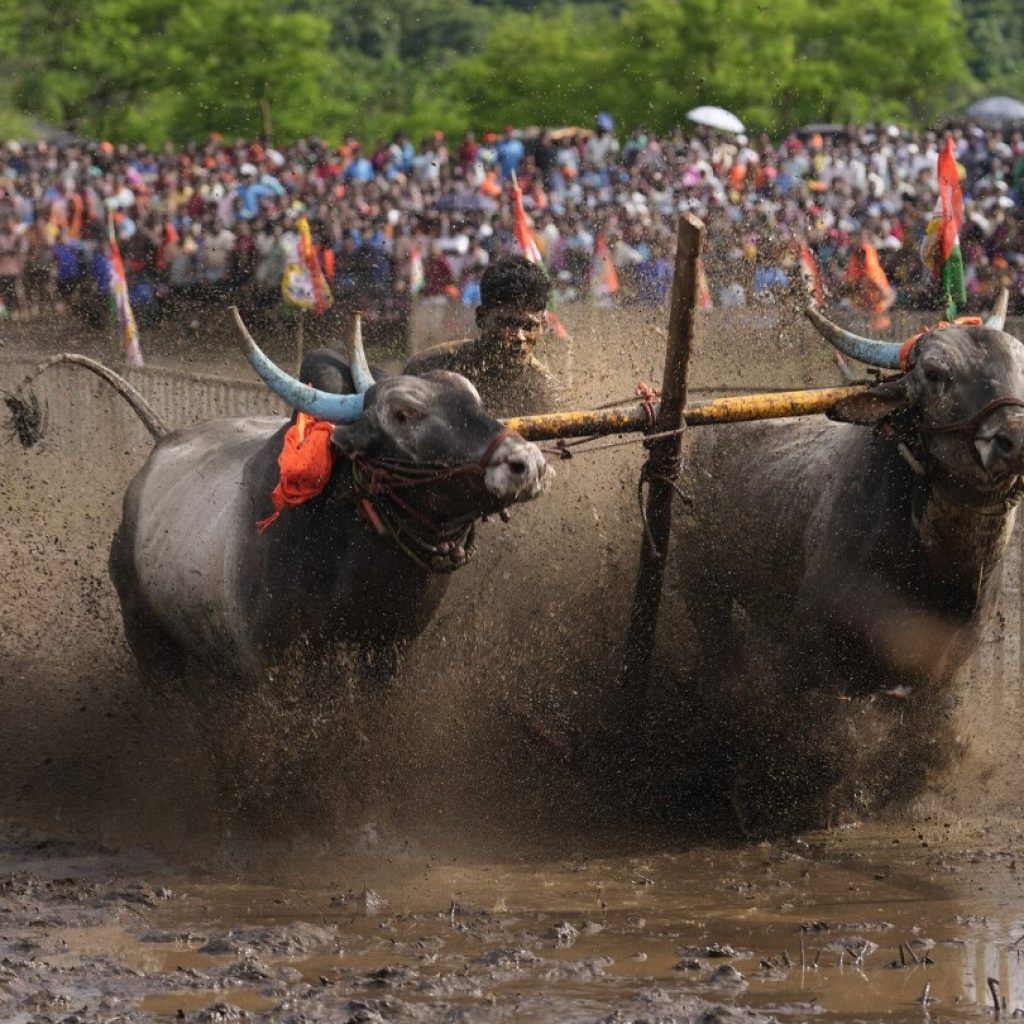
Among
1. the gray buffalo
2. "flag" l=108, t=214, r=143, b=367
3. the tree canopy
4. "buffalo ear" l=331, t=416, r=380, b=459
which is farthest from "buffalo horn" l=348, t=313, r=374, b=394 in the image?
the tree canopy

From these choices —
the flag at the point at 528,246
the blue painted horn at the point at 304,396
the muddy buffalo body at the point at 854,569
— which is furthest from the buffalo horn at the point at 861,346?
the flag at the point at 528,246

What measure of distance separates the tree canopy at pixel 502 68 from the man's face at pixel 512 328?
26299mm

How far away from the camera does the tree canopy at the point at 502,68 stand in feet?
117

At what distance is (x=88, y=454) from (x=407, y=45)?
5941 centimetres

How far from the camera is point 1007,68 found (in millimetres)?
Result: 67312

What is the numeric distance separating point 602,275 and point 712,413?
10.2 metres

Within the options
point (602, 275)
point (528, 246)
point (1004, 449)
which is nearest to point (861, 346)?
point (1004, 449)

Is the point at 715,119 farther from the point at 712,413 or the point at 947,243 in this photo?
the point at 712,413

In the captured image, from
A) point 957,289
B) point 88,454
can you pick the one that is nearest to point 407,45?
point 88,454

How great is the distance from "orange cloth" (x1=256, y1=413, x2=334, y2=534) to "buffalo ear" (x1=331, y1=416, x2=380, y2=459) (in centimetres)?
19

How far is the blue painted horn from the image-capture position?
7.01 meters

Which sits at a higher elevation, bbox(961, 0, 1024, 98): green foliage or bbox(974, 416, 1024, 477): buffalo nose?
bbox(961, 0, 1024, 98): green foliage

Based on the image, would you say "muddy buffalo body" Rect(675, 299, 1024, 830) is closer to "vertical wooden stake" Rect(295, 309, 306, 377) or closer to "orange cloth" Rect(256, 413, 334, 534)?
"orange cloth" Rect(256, 413, 334, 534)

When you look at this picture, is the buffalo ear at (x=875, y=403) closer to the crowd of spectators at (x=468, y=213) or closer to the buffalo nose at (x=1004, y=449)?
the buffalo nose at (x=1004, y=449)
